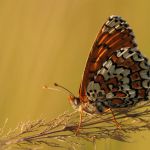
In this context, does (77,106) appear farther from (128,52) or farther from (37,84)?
(37,84)

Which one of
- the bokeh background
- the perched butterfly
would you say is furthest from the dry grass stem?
the bokeh background

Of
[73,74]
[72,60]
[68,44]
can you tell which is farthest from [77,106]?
[68,44]

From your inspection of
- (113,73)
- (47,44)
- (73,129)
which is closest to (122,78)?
(113,73)

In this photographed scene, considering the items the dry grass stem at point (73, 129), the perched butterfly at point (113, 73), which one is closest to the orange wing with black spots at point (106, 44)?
the perched butterfly at point (113, 73)

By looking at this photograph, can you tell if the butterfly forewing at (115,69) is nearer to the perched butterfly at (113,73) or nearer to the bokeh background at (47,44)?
the perched butterfly at (113,73)

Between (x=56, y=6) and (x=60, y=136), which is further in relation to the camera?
(x=56, y=6)

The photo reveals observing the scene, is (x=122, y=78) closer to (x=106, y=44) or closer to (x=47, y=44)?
(x=106, y=44)

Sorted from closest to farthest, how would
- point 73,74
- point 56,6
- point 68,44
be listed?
point 73,74 < point 68,44 < point 56,6

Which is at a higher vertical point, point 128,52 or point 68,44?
point 68,44
